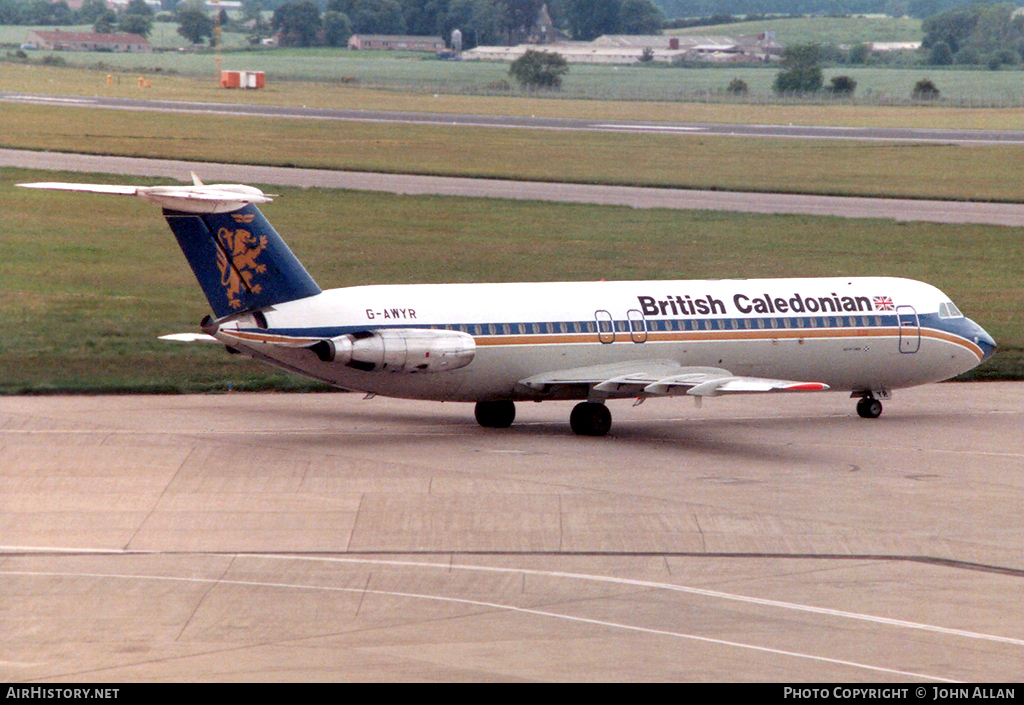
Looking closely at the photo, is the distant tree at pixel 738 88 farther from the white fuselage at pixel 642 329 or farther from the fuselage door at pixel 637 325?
the fuselage door at pixel 637 325

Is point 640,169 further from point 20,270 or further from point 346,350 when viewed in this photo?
point 346,350

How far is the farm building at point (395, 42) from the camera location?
5645 inches

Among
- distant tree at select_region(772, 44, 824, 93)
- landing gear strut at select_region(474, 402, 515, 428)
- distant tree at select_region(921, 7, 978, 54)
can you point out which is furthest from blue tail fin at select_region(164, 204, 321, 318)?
distant tree at select_region(921, 7, 978, 54)

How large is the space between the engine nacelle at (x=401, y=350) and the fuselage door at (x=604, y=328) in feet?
11.0

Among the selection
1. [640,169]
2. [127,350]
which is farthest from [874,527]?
[640,169]

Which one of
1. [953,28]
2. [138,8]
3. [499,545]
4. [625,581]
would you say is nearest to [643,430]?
[499,545]

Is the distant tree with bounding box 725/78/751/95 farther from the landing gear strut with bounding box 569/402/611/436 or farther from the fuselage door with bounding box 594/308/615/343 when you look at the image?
the landing gear strut with bounding box 569/402/611/436

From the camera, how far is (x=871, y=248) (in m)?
67.8

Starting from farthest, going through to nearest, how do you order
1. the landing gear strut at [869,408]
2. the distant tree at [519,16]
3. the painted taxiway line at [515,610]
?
the distant tree at [519,16] < the landing gear strut at [869,408] < the painted taxiway line at [515,610]

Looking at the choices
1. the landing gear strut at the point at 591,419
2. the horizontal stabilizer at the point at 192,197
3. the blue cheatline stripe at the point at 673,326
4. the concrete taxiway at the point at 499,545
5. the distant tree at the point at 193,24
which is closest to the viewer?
the concrete taxiway at the point at 499,545

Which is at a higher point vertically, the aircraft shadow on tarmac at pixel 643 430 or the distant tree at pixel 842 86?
the aircraft shadow on tarmac at pixel 643 430

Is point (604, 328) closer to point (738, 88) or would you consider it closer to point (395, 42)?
point (738, 88)

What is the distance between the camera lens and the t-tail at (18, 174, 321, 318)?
31.9 metres

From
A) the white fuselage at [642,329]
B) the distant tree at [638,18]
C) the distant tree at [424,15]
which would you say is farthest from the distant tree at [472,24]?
the white fuselage at [642,329]
